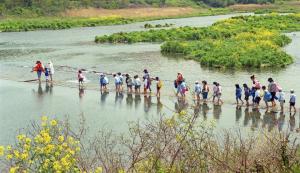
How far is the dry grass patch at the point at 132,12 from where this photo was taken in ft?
304

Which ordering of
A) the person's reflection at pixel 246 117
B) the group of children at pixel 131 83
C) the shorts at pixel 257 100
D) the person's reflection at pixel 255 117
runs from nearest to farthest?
the person's reflection at pixel 255 117 < the person's reflection at pixel 246 117 < the shorts at pixel 257 100 < the group of children at pixel 131 83

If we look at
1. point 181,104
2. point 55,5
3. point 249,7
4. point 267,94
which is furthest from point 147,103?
point 249,7

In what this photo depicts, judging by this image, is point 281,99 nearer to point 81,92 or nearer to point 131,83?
point 131,83

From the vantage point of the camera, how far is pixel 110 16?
9206 centimetres

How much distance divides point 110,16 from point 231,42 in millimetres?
47706

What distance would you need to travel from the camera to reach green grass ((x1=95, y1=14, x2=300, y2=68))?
123ft

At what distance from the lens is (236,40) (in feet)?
162

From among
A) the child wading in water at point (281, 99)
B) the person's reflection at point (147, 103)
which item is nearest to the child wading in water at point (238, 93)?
the child wading in water at point (281, 99)

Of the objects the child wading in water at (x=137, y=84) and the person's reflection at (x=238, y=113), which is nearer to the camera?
the person's reflection at (x=238, y=113)

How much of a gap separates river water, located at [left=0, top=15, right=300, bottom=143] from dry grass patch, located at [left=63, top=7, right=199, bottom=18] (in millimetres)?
38501

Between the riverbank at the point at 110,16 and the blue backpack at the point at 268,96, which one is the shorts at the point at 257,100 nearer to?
the blue backpack at the point at 268,96

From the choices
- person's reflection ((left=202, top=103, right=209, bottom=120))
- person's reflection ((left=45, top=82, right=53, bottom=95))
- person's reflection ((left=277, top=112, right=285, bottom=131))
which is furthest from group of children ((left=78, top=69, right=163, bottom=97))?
person's reflection ((left=277, top=112, right=285, bottom=131))

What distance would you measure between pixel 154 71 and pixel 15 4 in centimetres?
6120

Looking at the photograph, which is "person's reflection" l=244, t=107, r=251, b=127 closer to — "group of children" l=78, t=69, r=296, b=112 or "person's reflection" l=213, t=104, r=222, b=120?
"group of children" l=78, t=69, r=296, b=112
